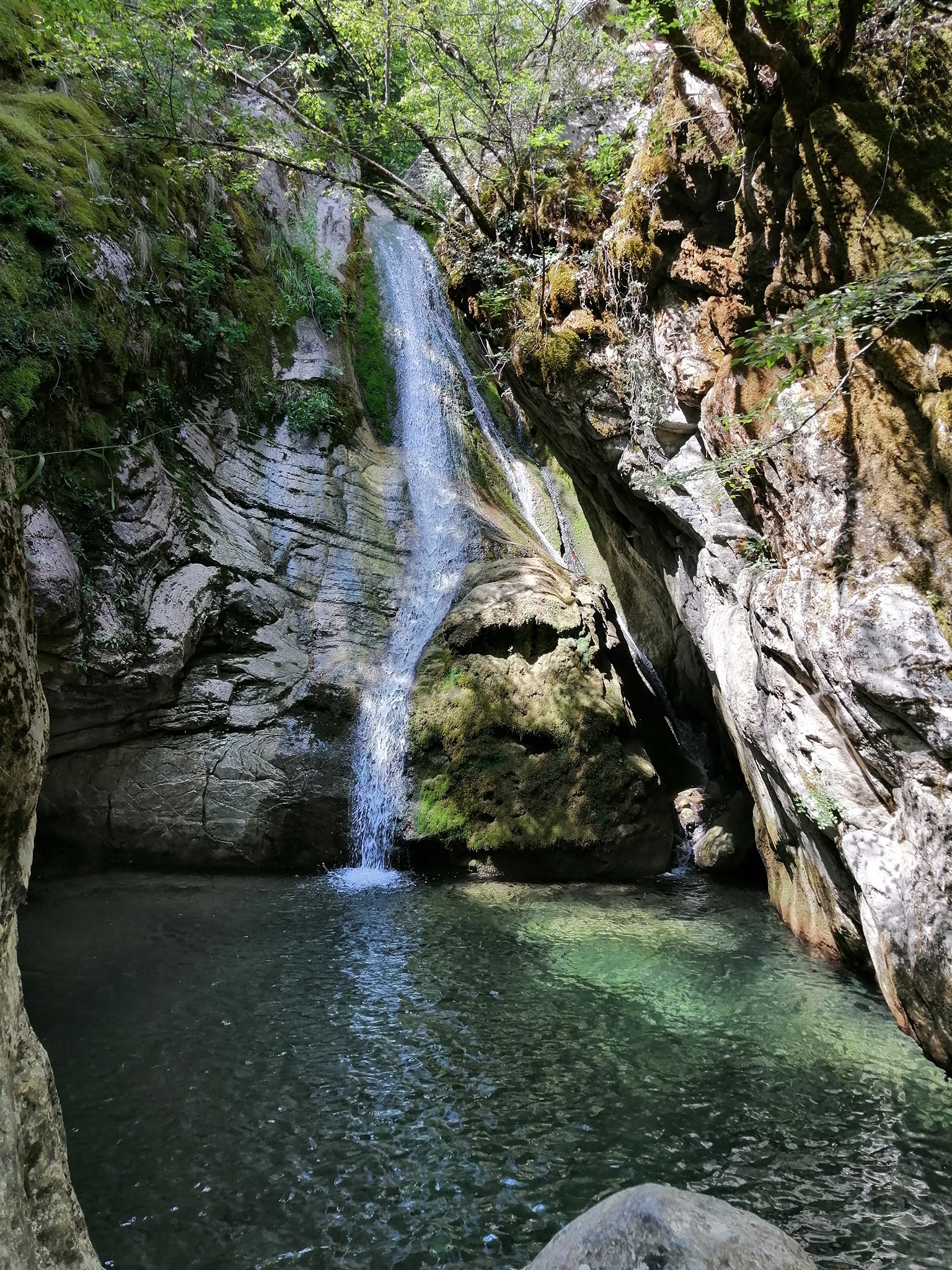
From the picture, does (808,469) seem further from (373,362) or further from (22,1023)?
(373,362)

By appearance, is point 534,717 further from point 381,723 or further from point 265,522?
point 265,522

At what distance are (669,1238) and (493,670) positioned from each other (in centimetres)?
795

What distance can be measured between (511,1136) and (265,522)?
9.16 meters

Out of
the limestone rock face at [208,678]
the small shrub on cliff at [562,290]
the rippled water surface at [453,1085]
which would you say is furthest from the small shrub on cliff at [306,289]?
the rippled water surface at [453,1085]

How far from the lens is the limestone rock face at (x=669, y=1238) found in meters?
2.21

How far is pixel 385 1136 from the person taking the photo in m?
4.29

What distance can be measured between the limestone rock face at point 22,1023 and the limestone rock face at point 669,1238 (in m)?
1.51

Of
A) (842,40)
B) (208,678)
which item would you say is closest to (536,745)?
(208,678)

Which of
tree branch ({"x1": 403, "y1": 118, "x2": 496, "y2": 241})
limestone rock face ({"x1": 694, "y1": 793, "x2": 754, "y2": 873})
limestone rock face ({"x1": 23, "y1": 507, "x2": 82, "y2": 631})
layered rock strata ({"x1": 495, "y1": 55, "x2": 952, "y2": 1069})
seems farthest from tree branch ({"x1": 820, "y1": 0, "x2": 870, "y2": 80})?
limestone rock face ({"x1": 23, "y1": 507, "x2": 82, "y2": 631})

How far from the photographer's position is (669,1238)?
224 centimetres

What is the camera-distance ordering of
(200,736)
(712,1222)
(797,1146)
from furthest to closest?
(200,736) < (797,1146) < (712,1222)

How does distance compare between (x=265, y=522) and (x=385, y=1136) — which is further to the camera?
(x=265, y=522)

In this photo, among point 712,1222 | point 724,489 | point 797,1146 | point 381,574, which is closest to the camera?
point 712,1222

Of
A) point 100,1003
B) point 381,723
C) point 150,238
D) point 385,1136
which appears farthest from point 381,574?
point 385,1136
